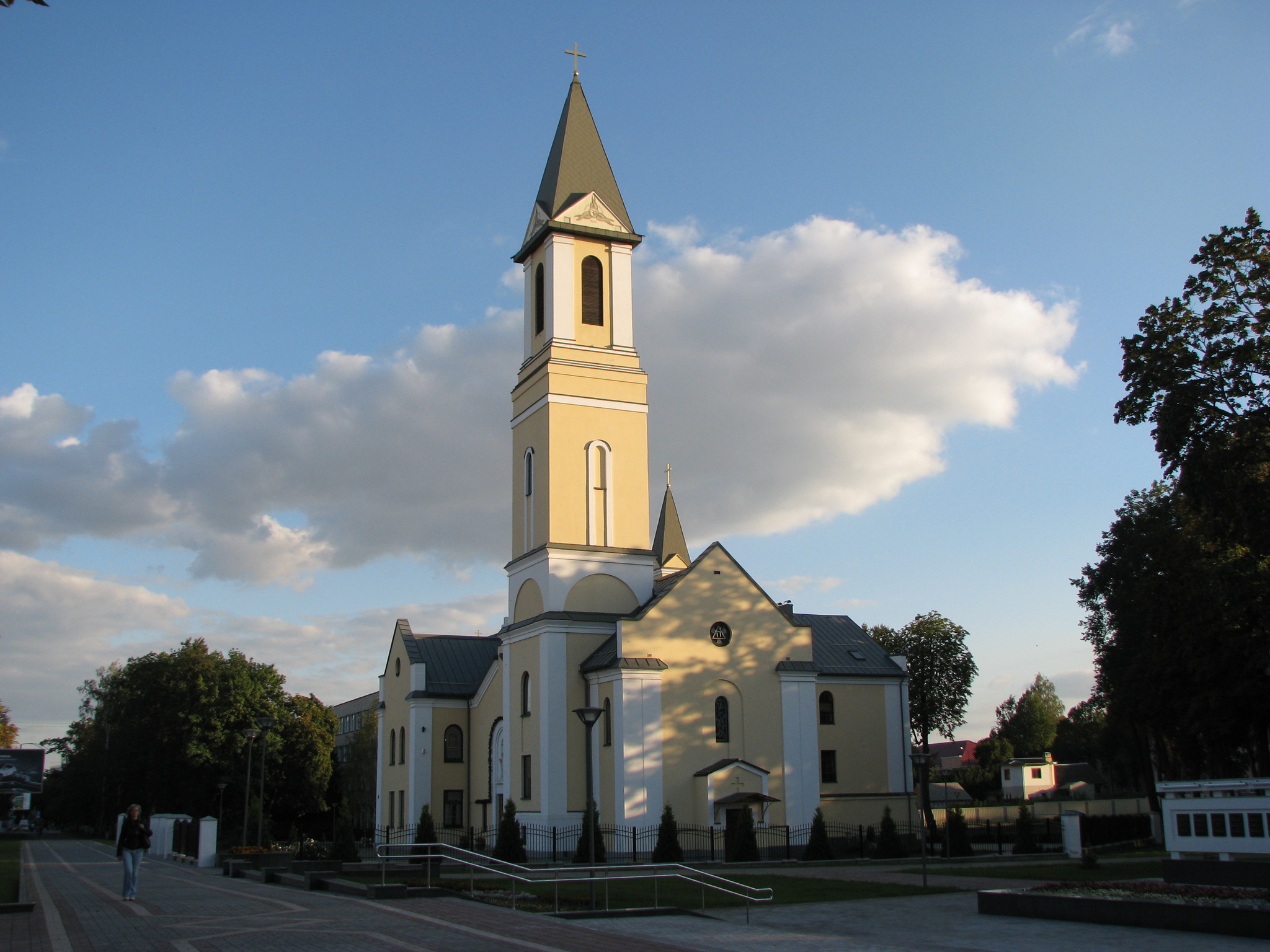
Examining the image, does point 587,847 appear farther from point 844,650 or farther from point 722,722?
point 844,650

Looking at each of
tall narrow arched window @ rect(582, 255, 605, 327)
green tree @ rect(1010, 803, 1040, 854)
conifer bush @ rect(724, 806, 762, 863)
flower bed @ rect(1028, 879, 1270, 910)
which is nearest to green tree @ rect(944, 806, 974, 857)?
green tree @ rect(1010, 803, 1040, 854)

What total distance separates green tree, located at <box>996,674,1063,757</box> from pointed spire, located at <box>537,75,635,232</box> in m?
90.8

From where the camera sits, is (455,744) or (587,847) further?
(455,744)

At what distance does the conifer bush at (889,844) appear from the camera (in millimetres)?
33812

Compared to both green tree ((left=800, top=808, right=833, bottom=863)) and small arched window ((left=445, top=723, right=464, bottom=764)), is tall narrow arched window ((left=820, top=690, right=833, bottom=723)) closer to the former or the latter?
green tree ((left=800, top=808, right=833, bottom=863))

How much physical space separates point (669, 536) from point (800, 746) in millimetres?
24373

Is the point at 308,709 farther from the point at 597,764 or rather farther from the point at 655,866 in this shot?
the point at 655,866

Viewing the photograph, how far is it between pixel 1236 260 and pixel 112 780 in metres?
69.1

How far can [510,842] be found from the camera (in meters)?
32.1

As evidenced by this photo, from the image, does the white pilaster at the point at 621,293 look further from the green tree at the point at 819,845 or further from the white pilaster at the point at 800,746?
the green tree at the point at 819,845

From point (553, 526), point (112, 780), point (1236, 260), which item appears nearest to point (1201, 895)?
point (1236, 260)

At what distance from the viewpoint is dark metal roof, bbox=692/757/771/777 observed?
1393 inches

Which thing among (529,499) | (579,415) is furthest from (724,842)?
(579,415)

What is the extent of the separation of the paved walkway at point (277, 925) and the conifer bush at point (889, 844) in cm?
1862
